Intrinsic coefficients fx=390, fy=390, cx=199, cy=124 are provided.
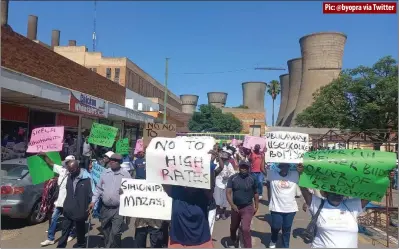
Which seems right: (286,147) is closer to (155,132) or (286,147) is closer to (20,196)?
(155,132)

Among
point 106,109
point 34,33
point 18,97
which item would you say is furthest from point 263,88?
point 18,97

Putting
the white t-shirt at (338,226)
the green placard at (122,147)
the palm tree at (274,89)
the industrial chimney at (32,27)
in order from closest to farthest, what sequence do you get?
the white t-shirt at (338,226)
the green placard at (122,147)
the industrial chimney at (32,27)
the palm tree at (274,89)

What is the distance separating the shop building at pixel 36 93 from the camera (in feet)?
43.0

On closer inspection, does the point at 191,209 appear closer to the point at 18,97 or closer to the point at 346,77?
the point at 18,97

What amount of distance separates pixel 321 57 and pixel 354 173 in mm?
48679

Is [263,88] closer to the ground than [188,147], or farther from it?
farther from it

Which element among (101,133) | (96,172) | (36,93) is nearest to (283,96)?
(36,93)

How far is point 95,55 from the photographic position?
177ft

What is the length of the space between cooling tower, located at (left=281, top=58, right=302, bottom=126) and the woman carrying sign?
59050mm

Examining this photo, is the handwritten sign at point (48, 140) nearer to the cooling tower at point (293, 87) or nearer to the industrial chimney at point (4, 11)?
the industrial chimney at point (4, 11)

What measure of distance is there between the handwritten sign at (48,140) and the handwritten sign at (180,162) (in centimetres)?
283

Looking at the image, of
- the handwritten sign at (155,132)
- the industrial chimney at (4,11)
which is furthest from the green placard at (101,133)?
the industrial chimney at (4,11)

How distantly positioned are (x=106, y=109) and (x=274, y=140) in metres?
15.0

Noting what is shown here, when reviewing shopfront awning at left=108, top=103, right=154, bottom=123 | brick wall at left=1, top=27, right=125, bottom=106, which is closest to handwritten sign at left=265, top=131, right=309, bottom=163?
brick wall at left=1, top=27, right=125, bottom=106
